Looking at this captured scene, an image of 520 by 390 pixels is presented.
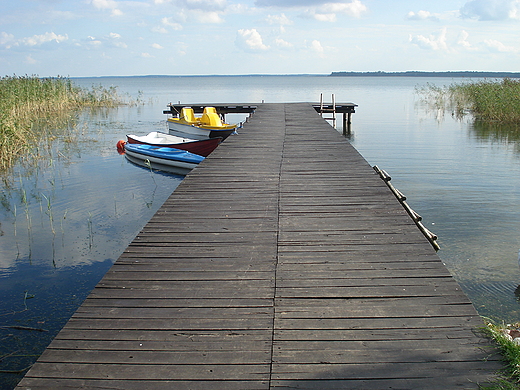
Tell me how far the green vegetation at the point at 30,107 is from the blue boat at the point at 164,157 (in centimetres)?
311

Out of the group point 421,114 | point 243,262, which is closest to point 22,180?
point 243,262

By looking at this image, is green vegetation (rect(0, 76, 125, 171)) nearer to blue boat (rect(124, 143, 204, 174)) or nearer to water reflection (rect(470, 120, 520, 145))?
blue boat (rect(124, 143, 204, 174))

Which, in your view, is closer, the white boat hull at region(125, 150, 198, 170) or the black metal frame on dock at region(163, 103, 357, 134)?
the white boat hull at region(125, 150, 198, 170)

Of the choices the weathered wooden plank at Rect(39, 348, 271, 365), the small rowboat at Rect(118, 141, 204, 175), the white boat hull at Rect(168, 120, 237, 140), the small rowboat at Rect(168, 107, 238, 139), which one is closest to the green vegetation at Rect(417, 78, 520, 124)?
the small rowboat at Rect(168, 107, 238, 139)

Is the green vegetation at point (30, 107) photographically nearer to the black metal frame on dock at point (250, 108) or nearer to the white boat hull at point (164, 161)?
the white boat hull at point (164, 161)

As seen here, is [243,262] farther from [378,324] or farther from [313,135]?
[313,135]

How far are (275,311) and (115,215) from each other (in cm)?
662

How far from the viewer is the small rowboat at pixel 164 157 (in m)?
13.0

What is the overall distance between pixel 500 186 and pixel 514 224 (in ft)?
10.5

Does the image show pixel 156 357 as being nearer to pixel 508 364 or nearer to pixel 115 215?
pixel 508 364

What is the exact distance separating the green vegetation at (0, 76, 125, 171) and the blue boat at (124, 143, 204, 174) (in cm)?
311

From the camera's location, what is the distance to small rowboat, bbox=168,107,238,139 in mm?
15812

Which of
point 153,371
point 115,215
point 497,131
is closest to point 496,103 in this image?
point 497,131

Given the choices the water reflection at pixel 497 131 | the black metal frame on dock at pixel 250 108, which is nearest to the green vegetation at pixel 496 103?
the water reflection at pixel 497 131
